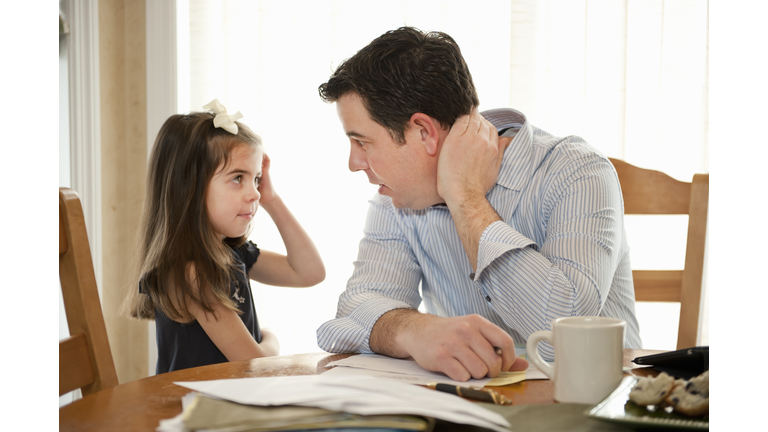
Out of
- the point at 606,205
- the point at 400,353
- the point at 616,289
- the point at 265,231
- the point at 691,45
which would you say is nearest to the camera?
the point at 400,353

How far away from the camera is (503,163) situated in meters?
1.15

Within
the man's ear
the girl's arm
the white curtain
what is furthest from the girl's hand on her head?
the man's ear

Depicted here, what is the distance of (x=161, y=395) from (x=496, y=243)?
567 millimetres

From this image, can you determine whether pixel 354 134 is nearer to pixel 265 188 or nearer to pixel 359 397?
pixel 265 188

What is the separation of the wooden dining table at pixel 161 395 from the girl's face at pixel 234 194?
68 cm

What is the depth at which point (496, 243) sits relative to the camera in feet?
3.11

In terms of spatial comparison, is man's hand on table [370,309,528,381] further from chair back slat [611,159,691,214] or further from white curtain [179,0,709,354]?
white curtain [179,0,709,354]

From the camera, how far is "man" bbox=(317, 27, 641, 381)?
0.94m

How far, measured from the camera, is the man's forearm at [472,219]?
996 millimetres

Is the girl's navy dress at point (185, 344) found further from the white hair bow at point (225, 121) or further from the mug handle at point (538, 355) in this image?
the mug handle at point (538, 355)

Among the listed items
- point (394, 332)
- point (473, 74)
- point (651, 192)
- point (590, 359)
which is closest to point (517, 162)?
point (651, 192)

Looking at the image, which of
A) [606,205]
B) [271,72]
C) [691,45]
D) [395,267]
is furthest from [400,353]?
[691,45]
